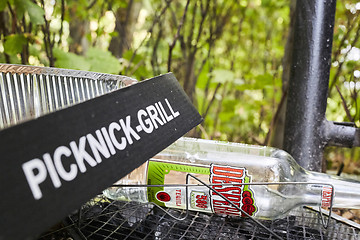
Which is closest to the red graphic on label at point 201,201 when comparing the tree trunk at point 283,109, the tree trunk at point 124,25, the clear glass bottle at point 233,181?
the clear glass bottle at point 233,181

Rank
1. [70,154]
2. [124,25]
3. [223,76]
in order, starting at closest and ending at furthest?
→ [70,154] → [223,76] → [124,25]

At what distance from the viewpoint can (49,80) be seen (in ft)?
2.01

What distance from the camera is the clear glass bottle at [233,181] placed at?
0.58 meters

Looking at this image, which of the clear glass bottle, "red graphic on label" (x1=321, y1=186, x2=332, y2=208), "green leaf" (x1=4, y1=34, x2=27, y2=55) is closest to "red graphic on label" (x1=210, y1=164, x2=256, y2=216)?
the clear glass bottle

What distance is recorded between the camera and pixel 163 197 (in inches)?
24.3

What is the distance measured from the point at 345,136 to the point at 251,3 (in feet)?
3.89

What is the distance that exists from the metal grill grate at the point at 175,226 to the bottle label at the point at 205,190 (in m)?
0.02

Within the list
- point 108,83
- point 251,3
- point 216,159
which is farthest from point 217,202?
point 251,3

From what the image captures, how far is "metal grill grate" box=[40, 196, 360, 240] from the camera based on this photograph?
517 mm

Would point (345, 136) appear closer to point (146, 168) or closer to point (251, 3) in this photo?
point (146, 168)

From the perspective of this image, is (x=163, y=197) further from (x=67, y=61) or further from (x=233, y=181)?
(x=67, y=61)

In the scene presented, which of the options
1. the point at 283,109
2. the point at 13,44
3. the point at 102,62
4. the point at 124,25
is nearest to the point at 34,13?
the point at 13,44

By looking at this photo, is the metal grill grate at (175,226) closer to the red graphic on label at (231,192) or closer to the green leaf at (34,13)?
the red graphic on label at (231,192)

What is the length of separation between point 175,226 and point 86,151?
303 millimetres
